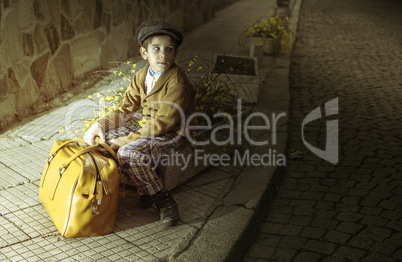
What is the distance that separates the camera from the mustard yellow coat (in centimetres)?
314

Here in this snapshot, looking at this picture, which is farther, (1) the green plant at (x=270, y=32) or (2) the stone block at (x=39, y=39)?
(1) the green plant at (x=270, y=32)

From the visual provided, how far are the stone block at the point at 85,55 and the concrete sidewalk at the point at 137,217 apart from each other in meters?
1.39

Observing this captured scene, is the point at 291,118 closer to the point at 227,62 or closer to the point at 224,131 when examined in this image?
the point at 227,62

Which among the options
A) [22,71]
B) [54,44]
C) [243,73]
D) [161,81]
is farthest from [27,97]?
[243,73]

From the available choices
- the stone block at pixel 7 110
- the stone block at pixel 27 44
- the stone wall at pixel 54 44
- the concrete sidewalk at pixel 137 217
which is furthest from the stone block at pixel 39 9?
the concrete sidewalk at pixel 137 217

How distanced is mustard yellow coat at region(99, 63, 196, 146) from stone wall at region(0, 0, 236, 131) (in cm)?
177

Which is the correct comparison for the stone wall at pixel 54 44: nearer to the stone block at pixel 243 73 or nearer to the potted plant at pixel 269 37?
the stone block at pixel 243 73

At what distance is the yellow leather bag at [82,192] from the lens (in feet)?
8.94

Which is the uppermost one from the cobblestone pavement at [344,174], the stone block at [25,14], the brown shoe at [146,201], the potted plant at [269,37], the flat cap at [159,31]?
the flat cap at [159,31]

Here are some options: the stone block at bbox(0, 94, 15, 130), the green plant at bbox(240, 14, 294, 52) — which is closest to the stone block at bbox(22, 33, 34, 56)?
the stone block at bbox(0, 94, 15, 130)

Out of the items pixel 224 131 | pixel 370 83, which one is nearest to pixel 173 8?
pixel 370 83

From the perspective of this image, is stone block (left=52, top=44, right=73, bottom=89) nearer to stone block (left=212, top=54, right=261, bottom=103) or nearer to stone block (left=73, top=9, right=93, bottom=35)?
stone block (left=73, top=9, right=93, bottom=35)

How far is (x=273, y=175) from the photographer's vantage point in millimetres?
3873

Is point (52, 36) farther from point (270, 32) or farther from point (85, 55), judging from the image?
point (270, 32)
